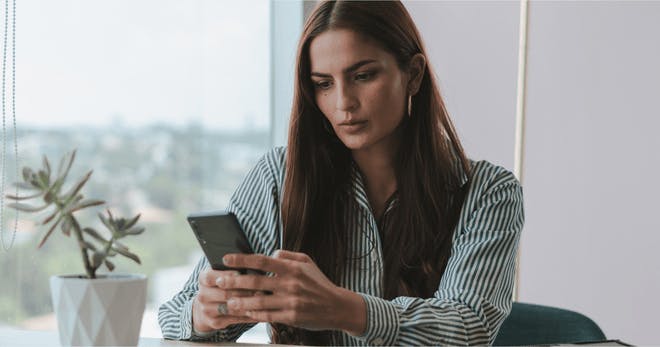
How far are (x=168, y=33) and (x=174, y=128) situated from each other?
0.35 meters

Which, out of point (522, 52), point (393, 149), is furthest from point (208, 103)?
point (393, 149)

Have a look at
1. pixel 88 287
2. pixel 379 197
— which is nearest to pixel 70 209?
pixel 88 287

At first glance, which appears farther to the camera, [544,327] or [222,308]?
[544,327]

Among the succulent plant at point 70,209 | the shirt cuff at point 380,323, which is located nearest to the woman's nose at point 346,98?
the shirt cuff at point 380,323

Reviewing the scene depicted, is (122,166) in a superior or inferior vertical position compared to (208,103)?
inferior

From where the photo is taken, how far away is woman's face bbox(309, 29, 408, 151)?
1.63 metres

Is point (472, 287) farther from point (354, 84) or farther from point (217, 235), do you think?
point (217, 235)

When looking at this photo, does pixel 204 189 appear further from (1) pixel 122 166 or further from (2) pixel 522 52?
(2) pixel 522 52

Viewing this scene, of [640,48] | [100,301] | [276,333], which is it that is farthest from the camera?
[640,48]

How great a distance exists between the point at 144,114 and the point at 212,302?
1771 mm

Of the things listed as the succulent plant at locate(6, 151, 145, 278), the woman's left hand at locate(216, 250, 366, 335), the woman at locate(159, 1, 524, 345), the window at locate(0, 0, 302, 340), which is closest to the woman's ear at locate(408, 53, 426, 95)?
the woman at locate(159, 1, 524, 345)

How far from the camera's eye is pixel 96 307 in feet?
3.39

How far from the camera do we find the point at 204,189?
317cm

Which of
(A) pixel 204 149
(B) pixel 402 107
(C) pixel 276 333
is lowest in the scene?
(C) pixel 276 333
